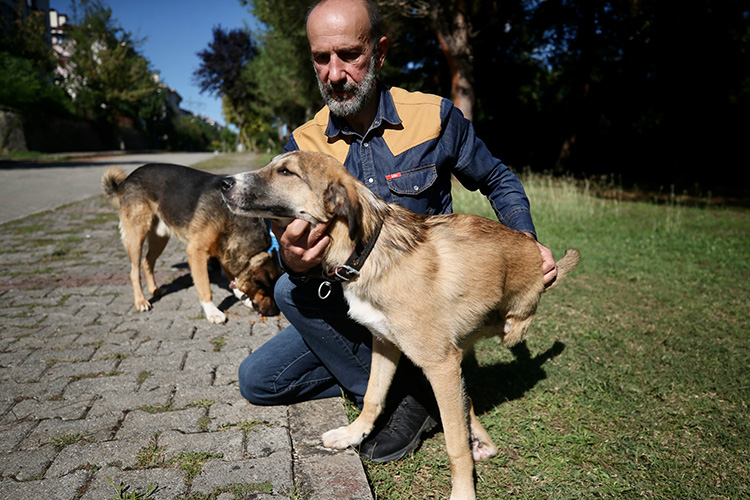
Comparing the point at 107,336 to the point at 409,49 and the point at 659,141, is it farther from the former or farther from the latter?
the point at 659,141

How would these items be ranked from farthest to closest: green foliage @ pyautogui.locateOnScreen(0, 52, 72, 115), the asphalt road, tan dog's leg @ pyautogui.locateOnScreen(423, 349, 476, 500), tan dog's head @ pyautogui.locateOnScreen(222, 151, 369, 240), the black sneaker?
1. green foliage @ pyautogui.locateOnScreen(0, 52, 72, 115)
2. the asphalt road
3. the black sneaker
4. tan dog's head @ pyautogui.locateOnScreen(222, 151, 369, 240)
5. tan dog's leg @ pyautogui.locateOnScreen(423, 349, 476, 500)

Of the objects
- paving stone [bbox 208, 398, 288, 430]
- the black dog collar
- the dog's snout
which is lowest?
paving stone [bbox 208, 398, 288, 430]

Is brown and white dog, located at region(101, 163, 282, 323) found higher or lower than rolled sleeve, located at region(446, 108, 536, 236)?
lower

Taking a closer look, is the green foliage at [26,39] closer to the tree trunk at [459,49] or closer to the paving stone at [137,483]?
the tree trunk at [459,49]

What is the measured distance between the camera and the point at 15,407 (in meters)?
3.32

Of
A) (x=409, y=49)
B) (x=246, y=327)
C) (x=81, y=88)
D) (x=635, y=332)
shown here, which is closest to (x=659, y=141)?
(x=409, y=49)

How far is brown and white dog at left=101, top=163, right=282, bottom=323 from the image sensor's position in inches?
215

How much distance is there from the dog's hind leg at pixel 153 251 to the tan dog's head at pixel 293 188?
377cm

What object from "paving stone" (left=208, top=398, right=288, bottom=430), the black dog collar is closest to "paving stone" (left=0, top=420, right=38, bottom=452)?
"paving stone" (left=208, top=398, right=288, bottom=430)

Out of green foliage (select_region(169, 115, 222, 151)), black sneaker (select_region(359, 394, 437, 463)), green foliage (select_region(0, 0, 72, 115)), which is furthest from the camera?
green foliage (select_region(169, 115, 222, 151))

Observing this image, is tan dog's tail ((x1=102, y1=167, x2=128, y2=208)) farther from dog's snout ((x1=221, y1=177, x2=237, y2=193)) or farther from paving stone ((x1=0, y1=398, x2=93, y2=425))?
dog's snout ((x1=221, y1=177, x2=237, y2=193))

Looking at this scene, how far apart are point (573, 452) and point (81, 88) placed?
197ft

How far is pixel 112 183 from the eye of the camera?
6289mm

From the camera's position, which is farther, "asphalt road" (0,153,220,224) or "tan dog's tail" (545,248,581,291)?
"asphalt road" (0,153,220,224)
